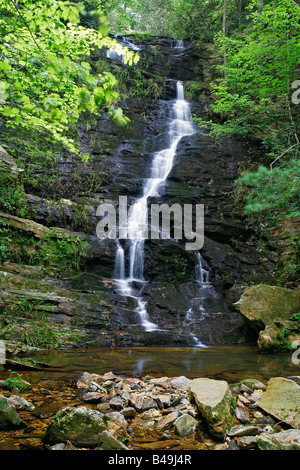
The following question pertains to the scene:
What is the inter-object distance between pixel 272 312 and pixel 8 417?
21.1ft

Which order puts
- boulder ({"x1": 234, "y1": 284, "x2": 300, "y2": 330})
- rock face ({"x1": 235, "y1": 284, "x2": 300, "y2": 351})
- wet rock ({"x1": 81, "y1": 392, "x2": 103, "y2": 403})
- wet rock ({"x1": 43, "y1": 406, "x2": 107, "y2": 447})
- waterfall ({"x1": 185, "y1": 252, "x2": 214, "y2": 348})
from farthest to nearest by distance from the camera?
waterfall ({"x1": 185, "y1": 252, "x2": 214, "y2": 348}), boulder ({"x1": 234, "y1": 284, "x2": 300, "y2": 330}), rock face ({"x1": 235, "y1": 284, "x2": 300, "y2": 351}), wet rock ({"x1": 81, "y1": 392, "x2": 103, "y2": 403}), wet rock ({"x1": 43, "y1": 406, "x2": 107, "y2": 447})

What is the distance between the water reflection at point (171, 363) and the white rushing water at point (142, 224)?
1.49 metres

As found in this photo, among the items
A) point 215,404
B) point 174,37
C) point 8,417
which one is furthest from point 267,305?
point 174,37

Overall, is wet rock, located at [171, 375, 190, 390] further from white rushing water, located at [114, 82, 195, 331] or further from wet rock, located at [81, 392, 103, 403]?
white rushing water, located at [114, 82, 195, 331]

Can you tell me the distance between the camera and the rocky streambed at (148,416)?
238 centimetres

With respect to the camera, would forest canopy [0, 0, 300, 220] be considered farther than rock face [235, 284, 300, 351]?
No

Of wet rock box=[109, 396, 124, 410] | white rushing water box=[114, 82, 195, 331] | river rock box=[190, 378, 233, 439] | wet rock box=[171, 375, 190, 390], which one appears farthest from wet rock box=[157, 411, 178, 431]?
white rushing water box=[114, 82, 195, 331]

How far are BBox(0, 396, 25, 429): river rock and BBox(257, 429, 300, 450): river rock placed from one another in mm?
2056

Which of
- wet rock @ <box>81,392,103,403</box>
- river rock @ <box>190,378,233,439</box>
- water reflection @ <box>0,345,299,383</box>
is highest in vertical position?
river rock @ <box>190,378,233,439</box>

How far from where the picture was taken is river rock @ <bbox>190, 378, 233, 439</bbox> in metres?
2.61

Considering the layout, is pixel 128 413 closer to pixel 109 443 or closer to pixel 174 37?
pixel 109 443

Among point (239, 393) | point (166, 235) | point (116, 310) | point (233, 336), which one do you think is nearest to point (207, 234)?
point (166, 235)

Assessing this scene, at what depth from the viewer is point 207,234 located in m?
10.8

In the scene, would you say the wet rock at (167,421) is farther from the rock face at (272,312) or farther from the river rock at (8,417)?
the rock face at (272,312)
